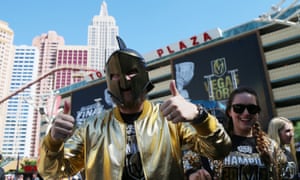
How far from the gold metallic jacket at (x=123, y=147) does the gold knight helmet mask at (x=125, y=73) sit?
5.1 inches

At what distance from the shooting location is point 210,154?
58.0 inches

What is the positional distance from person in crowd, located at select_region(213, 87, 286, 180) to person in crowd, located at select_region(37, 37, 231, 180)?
25.6 inches

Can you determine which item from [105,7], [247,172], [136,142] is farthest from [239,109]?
[105,7]

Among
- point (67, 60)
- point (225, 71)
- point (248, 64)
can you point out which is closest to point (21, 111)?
point (67, 60)

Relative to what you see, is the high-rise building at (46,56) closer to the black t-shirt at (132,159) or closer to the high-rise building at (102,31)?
the high-rise building at (102,31)

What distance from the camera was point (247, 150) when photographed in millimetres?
2148

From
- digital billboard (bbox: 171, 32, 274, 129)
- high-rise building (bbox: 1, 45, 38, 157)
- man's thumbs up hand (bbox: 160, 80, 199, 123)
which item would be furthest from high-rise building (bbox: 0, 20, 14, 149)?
man's thumbs up hand (bbox: 160, 80, 199, 123)

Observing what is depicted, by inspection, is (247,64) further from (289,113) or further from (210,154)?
(210,154)

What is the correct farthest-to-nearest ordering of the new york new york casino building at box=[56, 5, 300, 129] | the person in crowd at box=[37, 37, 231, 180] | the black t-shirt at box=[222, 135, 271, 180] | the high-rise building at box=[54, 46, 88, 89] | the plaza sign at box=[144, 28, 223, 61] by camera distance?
the high-rise building at box=[54, 46, 88, 89] → the plaza sign at box=[144, 28, 223, 61] → the new york new york casino building at box=[56, 5, 300, 129] → the black t-shirt at box=[222, 135, 271, 180] → the person in crowd at box=[37, 37, 231, 180]

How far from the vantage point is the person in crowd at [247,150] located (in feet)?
6.77


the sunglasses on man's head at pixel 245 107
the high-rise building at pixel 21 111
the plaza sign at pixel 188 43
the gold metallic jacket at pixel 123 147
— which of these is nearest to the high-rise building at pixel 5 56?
the high-rise building at pixel 21 111

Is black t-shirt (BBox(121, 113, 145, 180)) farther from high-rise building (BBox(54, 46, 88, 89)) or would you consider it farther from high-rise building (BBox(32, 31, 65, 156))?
high-rise building (BBox(54, 46, 88, 89))

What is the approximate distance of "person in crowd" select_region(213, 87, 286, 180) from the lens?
2.06 metres

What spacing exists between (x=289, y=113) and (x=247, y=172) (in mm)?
24609
